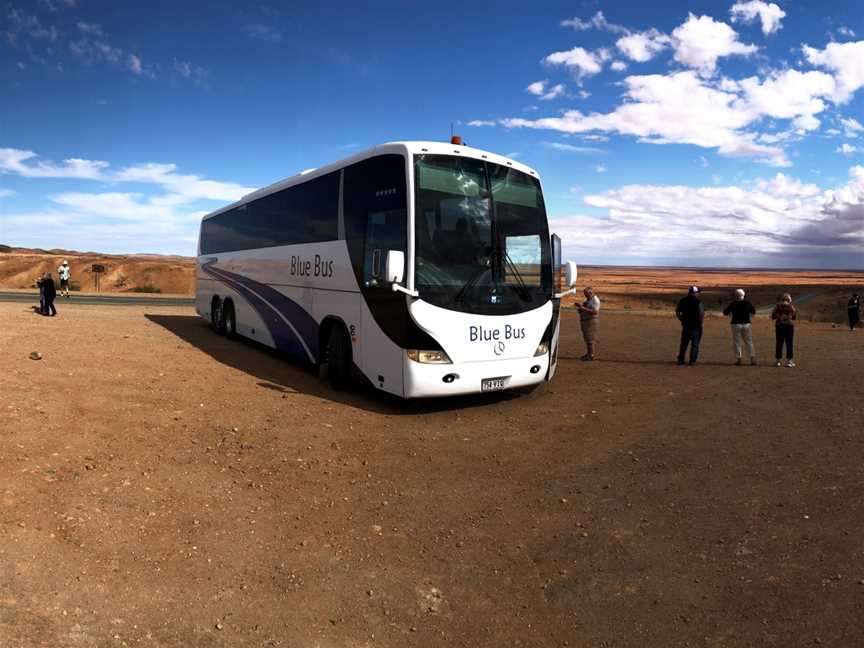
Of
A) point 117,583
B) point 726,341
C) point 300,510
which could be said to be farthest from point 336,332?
point 726,341

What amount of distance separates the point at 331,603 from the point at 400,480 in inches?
91.6

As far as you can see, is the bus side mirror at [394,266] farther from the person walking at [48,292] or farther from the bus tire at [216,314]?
the person walking at [48,292]

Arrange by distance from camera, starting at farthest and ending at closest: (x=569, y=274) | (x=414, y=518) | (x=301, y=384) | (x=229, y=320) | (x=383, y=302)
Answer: (x=229, y=320) < (x=301, y=384) < (x=569, y=274) < (x=383, y=302) < (x=414, y=518)

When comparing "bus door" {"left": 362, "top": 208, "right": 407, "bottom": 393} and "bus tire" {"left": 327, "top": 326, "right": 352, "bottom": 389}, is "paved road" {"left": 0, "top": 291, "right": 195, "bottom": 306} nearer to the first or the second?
"bus tire" {"left": 327, "top": 326, "right": 352, "bottom": 389}

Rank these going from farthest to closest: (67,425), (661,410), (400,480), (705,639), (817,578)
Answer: (661,410), (67,425), (400,480), (817,578), (705,639)

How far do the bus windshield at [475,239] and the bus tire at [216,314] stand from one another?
1071 centimetres

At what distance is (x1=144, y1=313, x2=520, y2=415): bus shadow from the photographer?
9.46 metres

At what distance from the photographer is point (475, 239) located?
8.85 m

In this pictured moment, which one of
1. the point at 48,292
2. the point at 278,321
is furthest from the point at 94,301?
the point at 278,321

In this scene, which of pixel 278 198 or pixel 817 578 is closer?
pixel 817 578

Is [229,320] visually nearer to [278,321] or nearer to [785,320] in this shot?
[278,321]

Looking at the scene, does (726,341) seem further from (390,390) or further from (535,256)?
(390,390)

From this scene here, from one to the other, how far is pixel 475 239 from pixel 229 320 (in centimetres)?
993

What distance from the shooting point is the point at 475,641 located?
3615 millimetres
